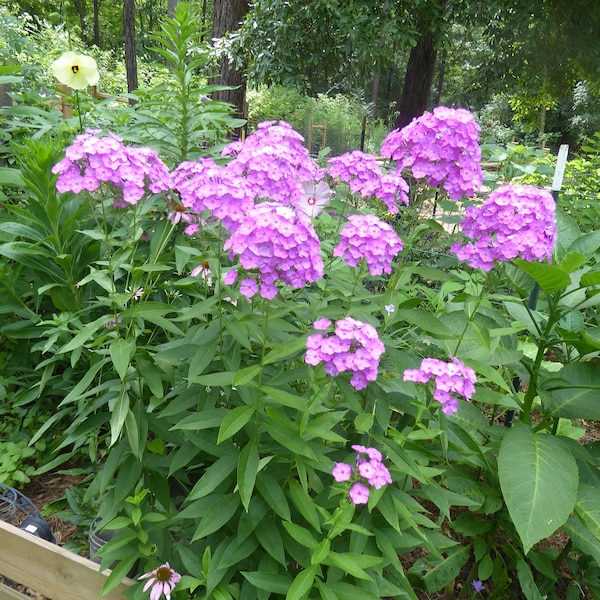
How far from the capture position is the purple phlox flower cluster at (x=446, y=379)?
53.2 inches

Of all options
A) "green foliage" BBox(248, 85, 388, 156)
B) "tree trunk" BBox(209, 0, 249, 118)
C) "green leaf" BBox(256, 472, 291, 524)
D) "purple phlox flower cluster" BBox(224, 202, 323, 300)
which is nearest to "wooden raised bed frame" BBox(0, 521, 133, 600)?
"green leaf" BBox(256, 472, 291, 524)

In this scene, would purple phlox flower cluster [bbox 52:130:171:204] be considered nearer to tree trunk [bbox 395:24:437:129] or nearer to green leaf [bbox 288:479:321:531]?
green leaf [bbox 288:479:321:531]

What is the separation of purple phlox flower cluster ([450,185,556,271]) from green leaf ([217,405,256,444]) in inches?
30.7

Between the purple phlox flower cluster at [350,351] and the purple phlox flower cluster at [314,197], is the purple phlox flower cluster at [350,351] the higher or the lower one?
the lower one

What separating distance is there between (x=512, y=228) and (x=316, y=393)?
2.46ft

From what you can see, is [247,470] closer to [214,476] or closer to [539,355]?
[214,476]

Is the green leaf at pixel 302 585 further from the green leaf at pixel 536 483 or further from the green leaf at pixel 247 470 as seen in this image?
the green leaf at pixel 536 483

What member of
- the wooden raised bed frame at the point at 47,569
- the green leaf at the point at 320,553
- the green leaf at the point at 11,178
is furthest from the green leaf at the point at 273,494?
the green leaf at the point at 11,178

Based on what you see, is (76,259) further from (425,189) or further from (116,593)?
(425,189)

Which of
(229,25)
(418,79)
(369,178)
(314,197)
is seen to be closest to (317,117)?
(229,25)

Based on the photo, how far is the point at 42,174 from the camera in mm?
2137

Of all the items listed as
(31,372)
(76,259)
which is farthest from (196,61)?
(31,372)

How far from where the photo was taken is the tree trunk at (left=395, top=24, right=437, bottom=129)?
8.48m

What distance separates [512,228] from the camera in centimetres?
155
